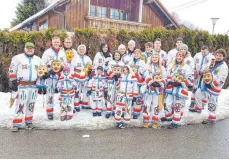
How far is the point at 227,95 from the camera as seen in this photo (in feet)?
34.0

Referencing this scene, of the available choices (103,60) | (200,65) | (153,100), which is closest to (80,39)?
(103,60)

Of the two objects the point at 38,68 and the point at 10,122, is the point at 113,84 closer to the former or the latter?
the point at 38,68

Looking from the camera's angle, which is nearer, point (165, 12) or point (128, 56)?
point (128, 56)

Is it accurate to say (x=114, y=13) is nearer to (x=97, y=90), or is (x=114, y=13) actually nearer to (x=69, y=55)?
(x=69, y=55)

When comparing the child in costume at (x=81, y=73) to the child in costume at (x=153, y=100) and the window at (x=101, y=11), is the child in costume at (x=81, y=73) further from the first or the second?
the window at (x=101, y=11)

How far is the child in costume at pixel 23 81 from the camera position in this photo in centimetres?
644

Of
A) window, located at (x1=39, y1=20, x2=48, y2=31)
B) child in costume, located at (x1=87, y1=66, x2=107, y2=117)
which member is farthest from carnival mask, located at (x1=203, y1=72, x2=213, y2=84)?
window, located at (x1=39, y1=20, x2=48, y2=31)

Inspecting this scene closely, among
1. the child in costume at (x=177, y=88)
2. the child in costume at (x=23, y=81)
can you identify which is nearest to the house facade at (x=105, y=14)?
the child in costume at (x=177, y=88)

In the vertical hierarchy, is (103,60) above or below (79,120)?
above

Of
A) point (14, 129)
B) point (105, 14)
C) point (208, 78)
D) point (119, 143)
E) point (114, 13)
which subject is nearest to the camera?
point (119, 143)

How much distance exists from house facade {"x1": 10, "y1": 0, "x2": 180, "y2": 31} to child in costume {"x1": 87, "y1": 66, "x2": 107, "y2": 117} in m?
10.2

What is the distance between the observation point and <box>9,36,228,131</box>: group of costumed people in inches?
259

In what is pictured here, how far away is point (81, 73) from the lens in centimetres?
743

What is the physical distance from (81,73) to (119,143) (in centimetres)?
231
